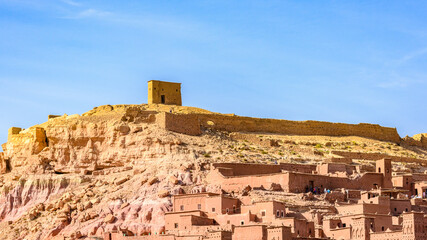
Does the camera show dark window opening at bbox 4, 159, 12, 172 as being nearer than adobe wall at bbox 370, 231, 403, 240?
No

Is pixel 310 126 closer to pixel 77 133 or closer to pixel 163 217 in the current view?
pixel 77 133

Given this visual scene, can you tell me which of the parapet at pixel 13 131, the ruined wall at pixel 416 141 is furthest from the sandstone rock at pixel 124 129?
the ruined wall at pixel 416 141

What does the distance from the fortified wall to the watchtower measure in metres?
4.19

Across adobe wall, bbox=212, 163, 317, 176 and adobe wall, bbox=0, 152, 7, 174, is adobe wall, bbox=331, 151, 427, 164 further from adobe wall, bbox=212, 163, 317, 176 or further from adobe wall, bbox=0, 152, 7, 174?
adobe wall, bbox=0, 152, 7, 174

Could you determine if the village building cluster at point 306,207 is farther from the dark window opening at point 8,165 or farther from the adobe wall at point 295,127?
the dark window opening at point 8,165

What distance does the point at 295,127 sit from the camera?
8481 cm

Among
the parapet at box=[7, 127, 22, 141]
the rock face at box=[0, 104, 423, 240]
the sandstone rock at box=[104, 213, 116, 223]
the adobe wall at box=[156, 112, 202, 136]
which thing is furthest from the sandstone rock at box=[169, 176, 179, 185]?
the parapet at box=[7, 127, 22, 141]

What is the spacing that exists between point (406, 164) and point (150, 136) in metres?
18.3

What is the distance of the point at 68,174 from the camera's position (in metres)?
75.8

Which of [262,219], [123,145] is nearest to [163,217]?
[262,219]

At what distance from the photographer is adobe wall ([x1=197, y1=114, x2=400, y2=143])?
80750mm

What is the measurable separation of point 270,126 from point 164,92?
8.17 m

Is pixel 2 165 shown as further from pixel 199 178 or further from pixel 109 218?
pixel 199 178

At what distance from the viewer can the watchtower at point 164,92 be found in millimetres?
83438
